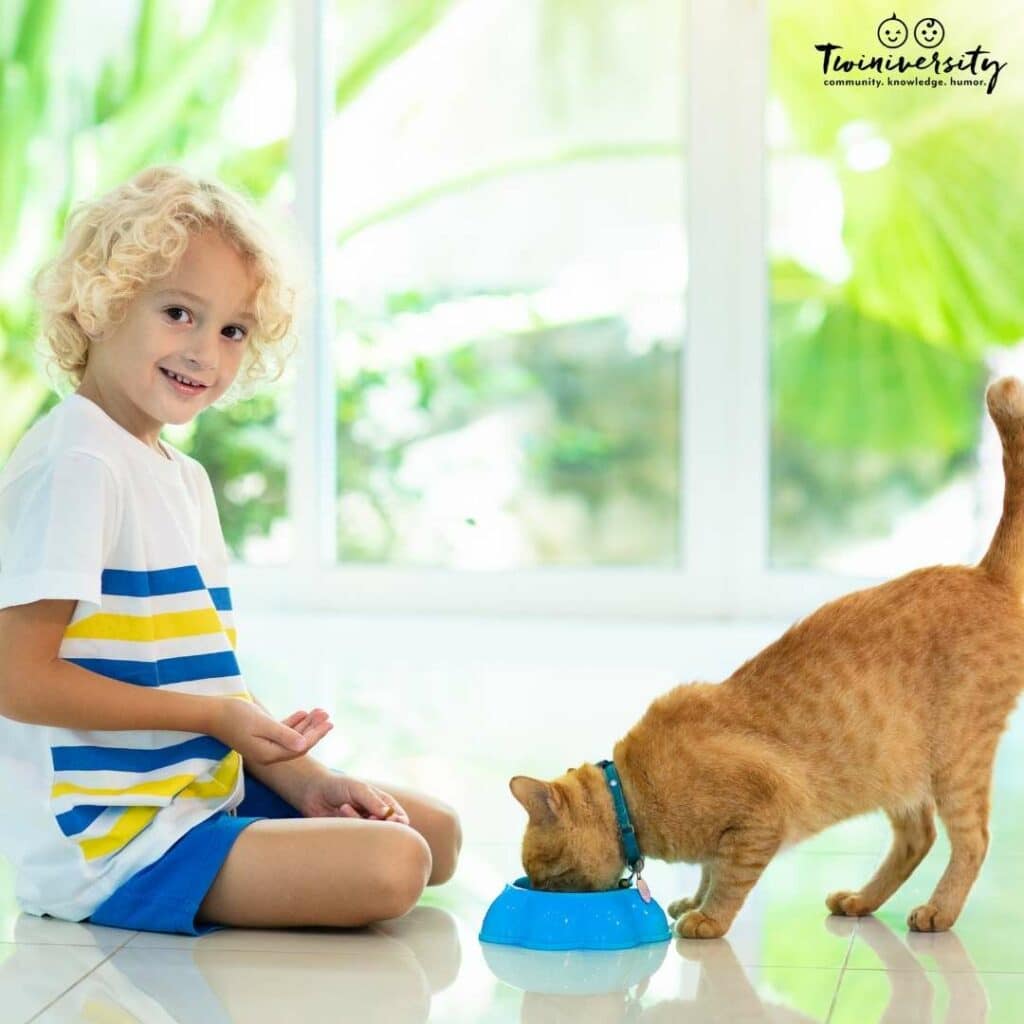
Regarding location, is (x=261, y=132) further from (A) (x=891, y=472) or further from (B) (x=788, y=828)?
(B) (x=788, y=828)

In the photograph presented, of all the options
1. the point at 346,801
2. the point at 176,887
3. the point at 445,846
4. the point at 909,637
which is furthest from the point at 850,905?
the point at 176,887

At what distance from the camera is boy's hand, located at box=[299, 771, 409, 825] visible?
185 centimetres

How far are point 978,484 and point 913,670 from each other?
262 centimetres

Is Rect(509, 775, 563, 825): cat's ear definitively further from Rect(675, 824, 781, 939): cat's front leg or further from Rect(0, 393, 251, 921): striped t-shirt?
Rect(0, 393, 251, 921): striped t-shirt

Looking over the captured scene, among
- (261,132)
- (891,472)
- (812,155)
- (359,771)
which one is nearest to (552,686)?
(359,771)

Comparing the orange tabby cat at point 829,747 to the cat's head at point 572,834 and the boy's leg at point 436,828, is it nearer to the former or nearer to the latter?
the cat's head at point 572,834

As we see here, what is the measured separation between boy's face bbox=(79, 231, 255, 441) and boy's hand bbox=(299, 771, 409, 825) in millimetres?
447

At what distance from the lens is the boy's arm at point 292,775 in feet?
6.20

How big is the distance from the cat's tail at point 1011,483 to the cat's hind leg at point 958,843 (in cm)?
22

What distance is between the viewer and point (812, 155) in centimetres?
422

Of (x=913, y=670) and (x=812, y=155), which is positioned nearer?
(x=913, y=670)

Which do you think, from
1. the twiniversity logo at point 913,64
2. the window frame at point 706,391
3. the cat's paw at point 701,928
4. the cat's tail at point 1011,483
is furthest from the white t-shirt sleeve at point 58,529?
the twiniversity logo at point 913,64

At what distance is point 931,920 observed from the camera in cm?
173

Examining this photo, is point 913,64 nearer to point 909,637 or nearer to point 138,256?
point 909,637
